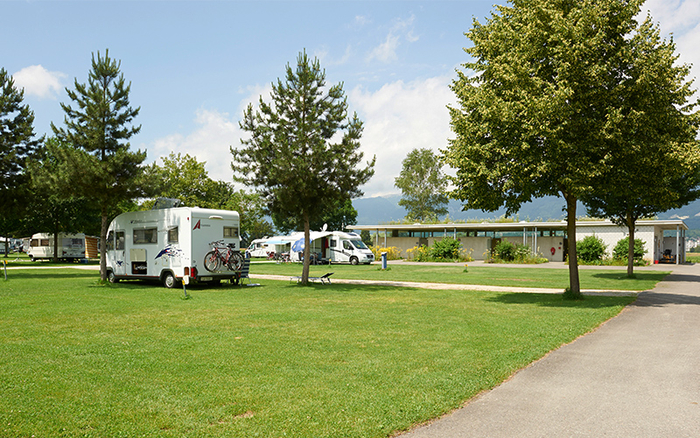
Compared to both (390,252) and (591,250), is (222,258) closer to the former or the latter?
(591,250)

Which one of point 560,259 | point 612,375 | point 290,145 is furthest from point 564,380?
point 560,259

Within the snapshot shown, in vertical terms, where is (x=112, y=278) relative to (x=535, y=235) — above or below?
below

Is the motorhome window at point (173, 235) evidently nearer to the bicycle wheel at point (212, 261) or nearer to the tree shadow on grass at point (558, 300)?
the bicycle wheel at point (212, 261)

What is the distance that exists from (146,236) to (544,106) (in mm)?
14020

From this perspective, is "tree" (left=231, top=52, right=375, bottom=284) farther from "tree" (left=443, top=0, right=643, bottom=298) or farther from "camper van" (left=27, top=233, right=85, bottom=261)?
"camper van" (left=27, top=233, right=85, bottom=261)

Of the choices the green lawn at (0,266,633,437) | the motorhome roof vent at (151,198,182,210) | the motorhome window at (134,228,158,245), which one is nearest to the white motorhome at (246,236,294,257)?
the motorhome roof vent at (151,198,182,210)

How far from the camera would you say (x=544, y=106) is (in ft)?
37.3

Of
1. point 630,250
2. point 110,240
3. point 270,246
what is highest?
point 110,240

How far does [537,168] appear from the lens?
11.8 meters

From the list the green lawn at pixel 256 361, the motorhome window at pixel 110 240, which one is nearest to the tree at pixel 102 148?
the motorhome window at pixel 110 240

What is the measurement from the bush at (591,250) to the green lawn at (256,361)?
83.6 feet

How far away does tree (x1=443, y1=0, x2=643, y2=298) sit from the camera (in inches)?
467

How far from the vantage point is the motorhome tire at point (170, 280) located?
1747cm

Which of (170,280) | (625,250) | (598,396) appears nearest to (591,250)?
(625,250)
